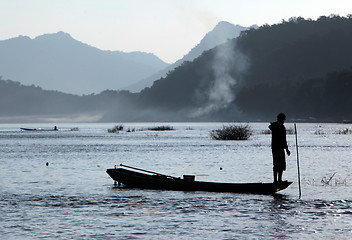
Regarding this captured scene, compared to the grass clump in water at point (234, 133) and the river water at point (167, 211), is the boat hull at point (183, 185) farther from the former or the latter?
the grass clump in water at point (234, 133)

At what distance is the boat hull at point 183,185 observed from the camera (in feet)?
103

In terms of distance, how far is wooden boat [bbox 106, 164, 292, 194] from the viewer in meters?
31.3

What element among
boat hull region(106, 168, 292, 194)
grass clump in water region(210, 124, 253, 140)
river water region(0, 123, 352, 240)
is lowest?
river water region(0, 123, 352, 240)

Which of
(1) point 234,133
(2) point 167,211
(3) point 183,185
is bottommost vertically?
(2) point 167,211

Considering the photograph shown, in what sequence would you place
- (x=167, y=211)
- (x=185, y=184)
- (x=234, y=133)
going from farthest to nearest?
(x=234, y=133) < (x=185, y=184) < (x=167, y=211)

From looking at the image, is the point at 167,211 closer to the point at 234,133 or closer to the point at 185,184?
the point at 185,184

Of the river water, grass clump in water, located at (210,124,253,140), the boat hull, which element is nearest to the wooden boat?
the boat hull

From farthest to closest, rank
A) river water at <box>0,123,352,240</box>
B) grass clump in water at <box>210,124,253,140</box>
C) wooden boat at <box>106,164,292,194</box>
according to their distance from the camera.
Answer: grass clump in water at <box>210,124,253,140</box> → wooden boat at <box>106,164,292,194</box> → river water at <box>0,123,352,240</box>

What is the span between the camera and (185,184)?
109 ft


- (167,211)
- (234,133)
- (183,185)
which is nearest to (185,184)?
(183,185)

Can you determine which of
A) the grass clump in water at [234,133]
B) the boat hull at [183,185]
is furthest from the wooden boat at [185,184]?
the grass clump in water at [234,133]

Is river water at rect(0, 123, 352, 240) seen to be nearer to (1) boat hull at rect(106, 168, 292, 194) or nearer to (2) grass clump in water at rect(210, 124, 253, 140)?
(1) boat hull at rect(106, 168, 292, 194)

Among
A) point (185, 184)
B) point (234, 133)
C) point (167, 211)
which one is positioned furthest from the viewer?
point (234, 133)

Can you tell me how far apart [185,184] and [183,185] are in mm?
145
